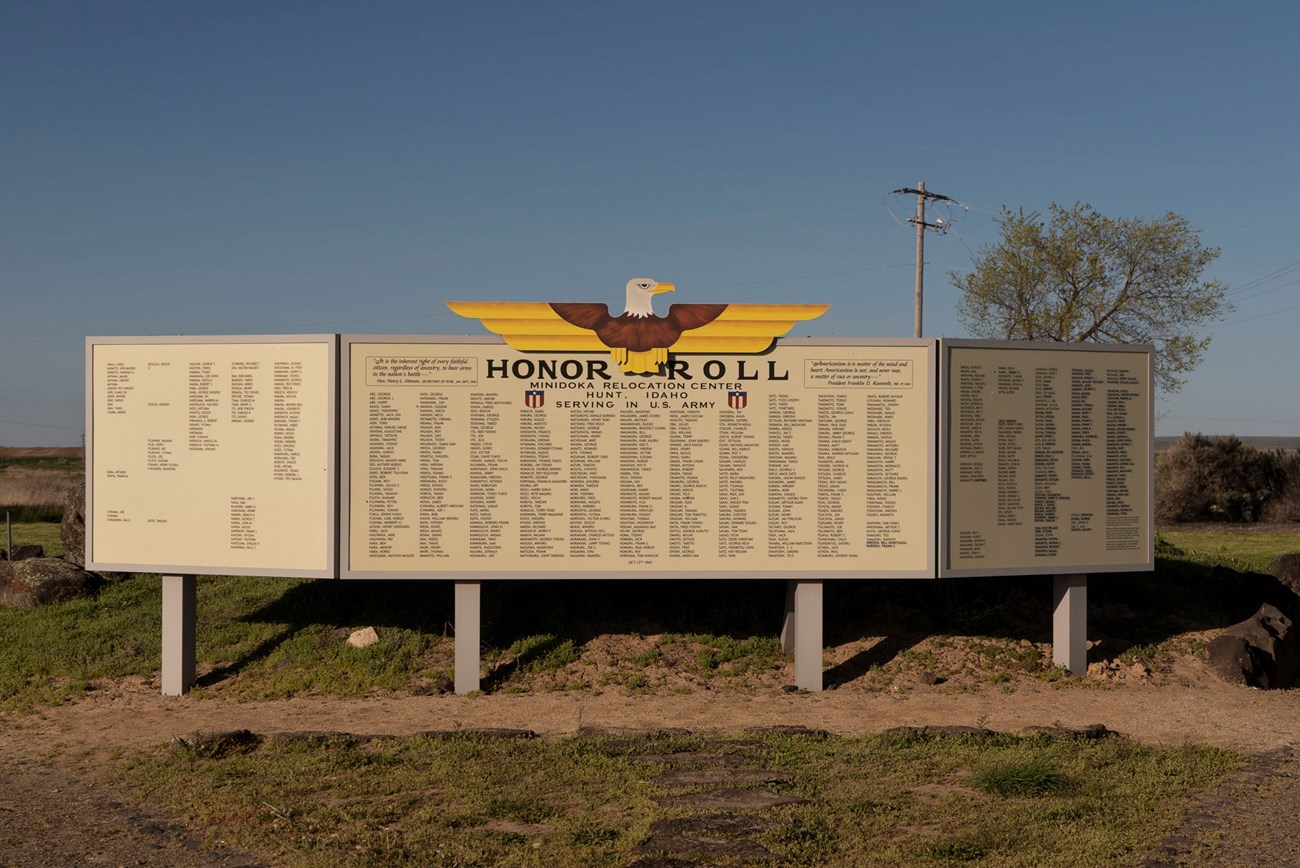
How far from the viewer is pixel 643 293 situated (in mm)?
14891

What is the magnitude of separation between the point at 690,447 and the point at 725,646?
141 inches

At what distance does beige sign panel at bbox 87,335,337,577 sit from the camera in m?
15.0

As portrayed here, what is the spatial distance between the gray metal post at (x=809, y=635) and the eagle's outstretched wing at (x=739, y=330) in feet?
11.5

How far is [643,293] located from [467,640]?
542cm

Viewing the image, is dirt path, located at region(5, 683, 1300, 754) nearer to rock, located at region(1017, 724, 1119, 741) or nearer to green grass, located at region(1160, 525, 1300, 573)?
rock, located at region(1017, 724, 1119, 741)

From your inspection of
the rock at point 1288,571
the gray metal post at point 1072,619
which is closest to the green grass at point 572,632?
the gray metal post at point 1072,619

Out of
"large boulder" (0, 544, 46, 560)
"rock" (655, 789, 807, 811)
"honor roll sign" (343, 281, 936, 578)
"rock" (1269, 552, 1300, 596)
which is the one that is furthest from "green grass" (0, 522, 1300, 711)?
"rock" (655, 789, 807, 811)

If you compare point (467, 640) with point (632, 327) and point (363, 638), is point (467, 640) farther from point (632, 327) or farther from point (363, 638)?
point (632, 327)

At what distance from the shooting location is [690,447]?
1497cm

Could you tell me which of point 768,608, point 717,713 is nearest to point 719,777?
point 717,713

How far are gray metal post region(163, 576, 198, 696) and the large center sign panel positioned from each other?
9.02 ft

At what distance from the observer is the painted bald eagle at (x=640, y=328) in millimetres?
14844

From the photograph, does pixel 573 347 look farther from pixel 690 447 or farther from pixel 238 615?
pixel 238 615

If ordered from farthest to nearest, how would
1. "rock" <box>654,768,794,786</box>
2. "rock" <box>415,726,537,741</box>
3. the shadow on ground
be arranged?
1. the shadow on ground
2. "rock" <box>415,726,537,741</box>
3. "rock" <box>654,768,794,786</box>
